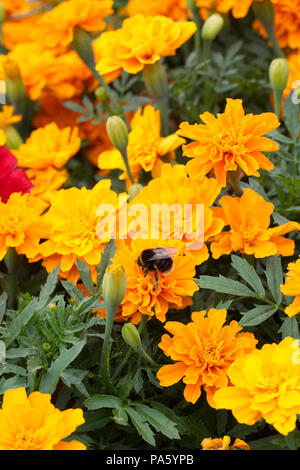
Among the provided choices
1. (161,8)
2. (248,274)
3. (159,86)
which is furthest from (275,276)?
(161,8)

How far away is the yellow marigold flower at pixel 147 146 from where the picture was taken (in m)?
0.96

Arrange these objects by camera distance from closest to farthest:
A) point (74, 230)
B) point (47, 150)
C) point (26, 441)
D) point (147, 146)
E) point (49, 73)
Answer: point (26, 441), point (74, 230), point (147, 146), point (47, 150), point (49, 73)

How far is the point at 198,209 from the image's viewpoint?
0.79m

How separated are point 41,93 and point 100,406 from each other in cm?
73

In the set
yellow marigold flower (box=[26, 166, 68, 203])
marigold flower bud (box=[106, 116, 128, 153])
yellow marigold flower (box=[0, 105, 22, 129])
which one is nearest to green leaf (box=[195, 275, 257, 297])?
marigold flower bud (box=[106, 116, 128, 153])

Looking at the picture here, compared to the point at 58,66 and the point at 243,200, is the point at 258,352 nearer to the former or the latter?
the point at 243,200

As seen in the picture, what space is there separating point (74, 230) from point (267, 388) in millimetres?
317

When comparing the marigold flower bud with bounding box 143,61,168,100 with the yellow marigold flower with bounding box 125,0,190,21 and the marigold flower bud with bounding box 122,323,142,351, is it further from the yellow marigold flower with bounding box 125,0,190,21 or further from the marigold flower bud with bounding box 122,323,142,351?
the marigold flower bud with bounding box 122,323,142,351

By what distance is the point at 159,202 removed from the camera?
803 millimetres

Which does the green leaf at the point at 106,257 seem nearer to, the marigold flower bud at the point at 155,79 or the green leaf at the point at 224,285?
the green leaf at the point at 224,285

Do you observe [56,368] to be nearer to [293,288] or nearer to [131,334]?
[131,334]

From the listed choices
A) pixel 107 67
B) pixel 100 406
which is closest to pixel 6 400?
pixel 100 406

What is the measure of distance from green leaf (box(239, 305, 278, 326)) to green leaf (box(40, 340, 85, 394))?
17cm

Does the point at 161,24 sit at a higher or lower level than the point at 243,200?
higher
